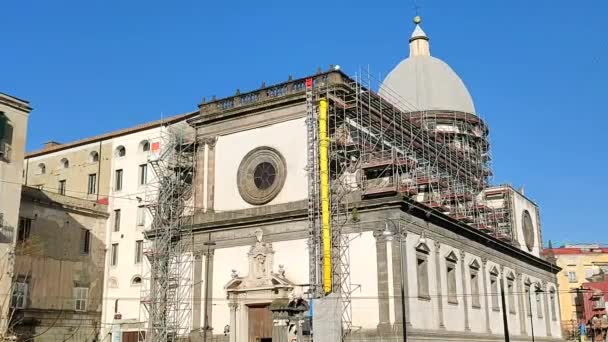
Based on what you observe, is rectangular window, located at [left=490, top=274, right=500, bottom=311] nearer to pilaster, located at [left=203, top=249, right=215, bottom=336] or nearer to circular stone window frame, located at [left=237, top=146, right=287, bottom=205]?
circular stone window frame, located at [left=237, top=146, right=287, bottom=205]

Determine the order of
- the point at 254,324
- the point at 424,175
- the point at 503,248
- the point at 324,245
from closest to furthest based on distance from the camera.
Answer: the point at 324,245
the point at 254,324
the point at 424,175
the point at 503,248

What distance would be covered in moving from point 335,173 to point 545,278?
99.5 ft

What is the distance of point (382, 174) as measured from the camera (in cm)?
3688

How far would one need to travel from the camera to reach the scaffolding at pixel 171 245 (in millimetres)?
40906

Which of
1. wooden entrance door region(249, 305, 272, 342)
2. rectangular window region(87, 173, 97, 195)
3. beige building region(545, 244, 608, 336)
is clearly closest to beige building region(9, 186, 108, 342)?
rectangular window region(87, 173, 97, 195)

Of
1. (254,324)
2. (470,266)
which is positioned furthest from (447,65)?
(254,324)

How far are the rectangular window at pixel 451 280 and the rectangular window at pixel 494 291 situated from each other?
6655mm

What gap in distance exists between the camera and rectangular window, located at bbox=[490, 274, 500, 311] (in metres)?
45.6

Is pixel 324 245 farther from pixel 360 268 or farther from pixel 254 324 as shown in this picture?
pixel 254 324

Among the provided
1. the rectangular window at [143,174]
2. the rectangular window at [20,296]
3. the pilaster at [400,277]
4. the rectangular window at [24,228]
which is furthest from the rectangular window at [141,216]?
the pilaster at [400,277]

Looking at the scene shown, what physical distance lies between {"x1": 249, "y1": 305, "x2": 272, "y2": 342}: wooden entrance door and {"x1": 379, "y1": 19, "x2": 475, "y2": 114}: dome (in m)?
22.8

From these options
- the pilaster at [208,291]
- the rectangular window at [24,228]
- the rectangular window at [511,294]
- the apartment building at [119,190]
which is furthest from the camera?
the rectangular window at [511,294]

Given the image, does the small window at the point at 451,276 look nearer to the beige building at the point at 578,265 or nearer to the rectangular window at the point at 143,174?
the rectangular window at the point at 143,174

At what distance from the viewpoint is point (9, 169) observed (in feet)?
129
